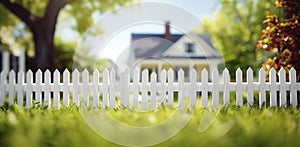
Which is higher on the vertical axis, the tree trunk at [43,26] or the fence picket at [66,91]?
the tree trunk at [43,26]

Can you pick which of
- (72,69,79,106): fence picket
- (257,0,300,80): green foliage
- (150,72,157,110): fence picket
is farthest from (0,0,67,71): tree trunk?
(257,0,300,80): green foliage

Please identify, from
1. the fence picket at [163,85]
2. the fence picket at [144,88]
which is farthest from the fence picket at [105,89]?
the fence picket at [163,85]

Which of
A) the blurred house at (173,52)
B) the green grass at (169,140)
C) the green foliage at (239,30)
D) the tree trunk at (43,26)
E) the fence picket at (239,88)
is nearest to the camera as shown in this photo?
the green grass at (169,140)

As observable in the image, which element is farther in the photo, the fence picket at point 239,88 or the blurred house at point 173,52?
the blurred house at point 173,52

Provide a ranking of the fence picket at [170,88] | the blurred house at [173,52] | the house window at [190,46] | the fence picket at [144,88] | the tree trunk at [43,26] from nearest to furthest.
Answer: the fence picket at [144,88]
the fence picket at [170,88]
the tree trunk at [43,26]
the blurred house at [173,52]
the house window at [190,46]

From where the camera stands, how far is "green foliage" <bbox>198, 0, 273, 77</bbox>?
78.2ft

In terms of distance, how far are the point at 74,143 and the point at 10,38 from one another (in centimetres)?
2385

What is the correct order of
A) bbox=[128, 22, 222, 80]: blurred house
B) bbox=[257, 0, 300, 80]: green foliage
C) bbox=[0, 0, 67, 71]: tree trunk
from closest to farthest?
bbox=[257, 0, 300, 80]: green foliage < bbox=[0, 0, 67, 71]: tree trunk < bbox=[128, 22, 222, 80]: blurred house

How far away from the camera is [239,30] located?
89.2ft

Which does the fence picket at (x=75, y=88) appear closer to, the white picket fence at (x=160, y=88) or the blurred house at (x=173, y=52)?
the white picket fence at (x=160, y=88)

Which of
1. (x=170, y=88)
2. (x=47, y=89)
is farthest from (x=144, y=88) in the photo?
(x=47, y=89)

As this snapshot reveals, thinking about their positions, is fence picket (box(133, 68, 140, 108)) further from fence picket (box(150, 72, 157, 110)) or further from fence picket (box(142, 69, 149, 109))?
fence picket (box(150, 72, 157, 110))

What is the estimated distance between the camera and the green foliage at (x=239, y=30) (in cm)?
2383

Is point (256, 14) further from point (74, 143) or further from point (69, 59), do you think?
point (74, 143)
